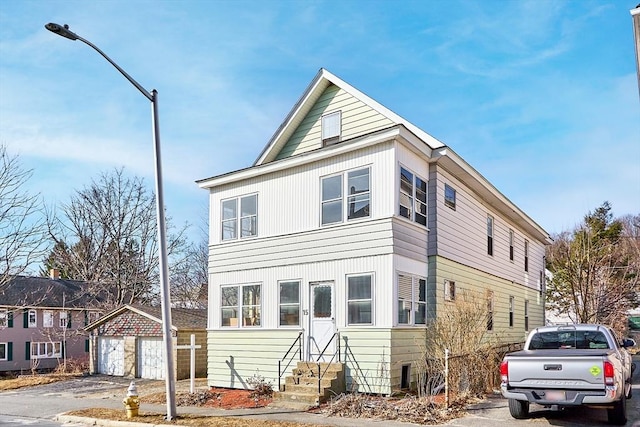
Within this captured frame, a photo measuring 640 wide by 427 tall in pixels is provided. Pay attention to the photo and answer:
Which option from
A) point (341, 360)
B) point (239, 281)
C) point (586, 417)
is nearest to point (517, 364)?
point (586, 417)

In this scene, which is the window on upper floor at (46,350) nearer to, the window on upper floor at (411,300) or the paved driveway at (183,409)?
the paved driveway at (183,409)

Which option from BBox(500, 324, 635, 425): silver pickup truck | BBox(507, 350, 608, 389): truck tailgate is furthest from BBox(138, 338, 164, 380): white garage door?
BBox(507, 350, 608, 389): truck tailgate

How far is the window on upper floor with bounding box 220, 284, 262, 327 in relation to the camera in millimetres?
17578

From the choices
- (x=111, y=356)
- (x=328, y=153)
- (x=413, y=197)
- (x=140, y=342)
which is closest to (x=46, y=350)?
(x=111, y=356)

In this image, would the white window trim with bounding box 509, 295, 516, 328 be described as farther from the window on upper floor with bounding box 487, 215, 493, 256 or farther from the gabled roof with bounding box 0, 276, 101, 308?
the gabled roof with bounding box 0, 276, 101, 308

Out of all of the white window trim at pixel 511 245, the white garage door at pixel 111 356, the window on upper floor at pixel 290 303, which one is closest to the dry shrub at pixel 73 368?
the white garage door at pixel 111 356

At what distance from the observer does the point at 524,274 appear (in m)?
25.8

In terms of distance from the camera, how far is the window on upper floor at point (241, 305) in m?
17.6

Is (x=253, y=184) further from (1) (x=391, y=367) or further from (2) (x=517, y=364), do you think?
(2) (x=517, y=364)

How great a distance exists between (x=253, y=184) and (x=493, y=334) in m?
9.68

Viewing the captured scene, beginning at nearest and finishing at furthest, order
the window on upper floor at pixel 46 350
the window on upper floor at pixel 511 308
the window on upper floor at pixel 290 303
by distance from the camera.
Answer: the window on upper floor at pixel 290 303, the window on upper floor at pixel 511 308, the window on upper floor at pixel 46 350

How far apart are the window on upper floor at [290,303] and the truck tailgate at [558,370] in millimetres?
7113

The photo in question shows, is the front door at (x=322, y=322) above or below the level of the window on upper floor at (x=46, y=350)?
above

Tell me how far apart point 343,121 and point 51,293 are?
27.0m
